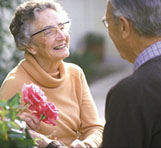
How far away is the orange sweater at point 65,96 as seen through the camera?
289 centimetres

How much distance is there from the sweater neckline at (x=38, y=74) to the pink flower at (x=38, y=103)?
0.62m

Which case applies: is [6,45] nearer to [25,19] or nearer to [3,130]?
[25,19]

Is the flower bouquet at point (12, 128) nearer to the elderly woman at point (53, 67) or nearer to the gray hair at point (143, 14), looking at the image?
the gray hair at point (143, 14)

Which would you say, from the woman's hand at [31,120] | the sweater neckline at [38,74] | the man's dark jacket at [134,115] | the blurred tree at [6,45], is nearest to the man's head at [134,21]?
the man's dark jacket at [134,115]

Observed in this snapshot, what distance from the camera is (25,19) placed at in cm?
303

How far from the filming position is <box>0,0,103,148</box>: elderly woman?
2990 millimetres

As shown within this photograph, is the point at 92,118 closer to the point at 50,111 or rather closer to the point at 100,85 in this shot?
the point at 50,111

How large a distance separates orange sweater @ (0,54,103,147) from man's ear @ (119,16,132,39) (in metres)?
1.01

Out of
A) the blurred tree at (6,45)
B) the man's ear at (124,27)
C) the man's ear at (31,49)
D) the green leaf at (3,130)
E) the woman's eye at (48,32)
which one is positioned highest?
the man's ear at (124,27)

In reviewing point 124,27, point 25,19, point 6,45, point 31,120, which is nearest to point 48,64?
point 25,19

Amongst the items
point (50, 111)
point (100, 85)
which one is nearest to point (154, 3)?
point (50, 111)

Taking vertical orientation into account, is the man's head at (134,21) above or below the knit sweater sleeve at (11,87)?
above

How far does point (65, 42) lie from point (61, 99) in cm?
44

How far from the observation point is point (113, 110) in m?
1.90
